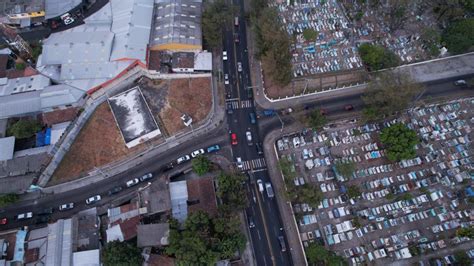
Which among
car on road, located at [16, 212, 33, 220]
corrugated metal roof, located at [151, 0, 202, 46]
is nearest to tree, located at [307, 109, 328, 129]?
corrugated metal roof, located at [151, 0, 202, 46]

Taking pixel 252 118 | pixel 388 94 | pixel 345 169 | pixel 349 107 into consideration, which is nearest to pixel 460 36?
pixel 388 94

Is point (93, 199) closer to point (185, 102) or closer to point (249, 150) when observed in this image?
point (185, 102)

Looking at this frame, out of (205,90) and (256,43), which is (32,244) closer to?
(205,90)

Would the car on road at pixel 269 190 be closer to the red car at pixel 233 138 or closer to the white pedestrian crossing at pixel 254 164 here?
the white pedestrian crossing at pixel 254 164

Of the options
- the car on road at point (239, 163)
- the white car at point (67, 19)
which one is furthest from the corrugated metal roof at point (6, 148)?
the car on road at point (239, 163)

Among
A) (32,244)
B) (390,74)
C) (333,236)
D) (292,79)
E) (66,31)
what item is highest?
(66,31)

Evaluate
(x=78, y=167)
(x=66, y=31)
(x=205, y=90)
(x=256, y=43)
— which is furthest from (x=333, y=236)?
(x=66, y=31)

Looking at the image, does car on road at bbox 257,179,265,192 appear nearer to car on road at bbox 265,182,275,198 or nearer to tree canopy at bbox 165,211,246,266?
car on road at bbox 265,182,275,198
